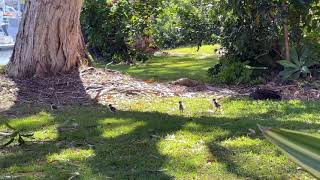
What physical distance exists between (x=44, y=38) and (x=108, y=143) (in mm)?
4369

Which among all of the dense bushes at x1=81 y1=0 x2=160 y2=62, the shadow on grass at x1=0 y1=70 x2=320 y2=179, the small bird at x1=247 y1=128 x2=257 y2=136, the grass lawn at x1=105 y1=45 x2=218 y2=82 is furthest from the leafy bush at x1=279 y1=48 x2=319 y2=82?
the small bird at x1=247 y1=128 x2=257 y2=136

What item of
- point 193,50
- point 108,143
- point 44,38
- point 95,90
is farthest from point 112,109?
point 193,50

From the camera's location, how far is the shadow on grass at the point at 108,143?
14.3 ft

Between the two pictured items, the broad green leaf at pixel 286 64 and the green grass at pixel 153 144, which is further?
the broad green leaf at pixel 286 64

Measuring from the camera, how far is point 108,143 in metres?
5.25

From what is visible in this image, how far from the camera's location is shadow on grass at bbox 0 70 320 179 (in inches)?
171

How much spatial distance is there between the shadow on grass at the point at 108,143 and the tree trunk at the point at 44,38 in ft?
6.32

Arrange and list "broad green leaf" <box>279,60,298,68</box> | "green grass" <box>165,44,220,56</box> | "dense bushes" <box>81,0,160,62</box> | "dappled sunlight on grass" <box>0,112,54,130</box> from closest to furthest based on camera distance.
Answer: "dappled sunlight on grass" <box>0,112,54,130</box> → "broad green leaf" <box>279,60,298,68</box> → "dense bushes" <box>81,0,160,62</box> → "green grass" <box>165,44,220,56</box>

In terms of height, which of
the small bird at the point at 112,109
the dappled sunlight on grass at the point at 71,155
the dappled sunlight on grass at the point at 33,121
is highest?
the dappled sunlight on grass at the point at 71,155

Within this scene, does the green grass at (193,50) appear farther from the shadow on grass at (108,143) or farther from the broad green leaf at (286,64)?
the shadow on grass at (108,143)

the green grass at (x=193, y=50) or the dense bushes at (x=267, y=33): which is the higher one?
the dense bushes at (x=267, y=33)

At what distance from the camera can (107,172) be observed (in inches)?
169

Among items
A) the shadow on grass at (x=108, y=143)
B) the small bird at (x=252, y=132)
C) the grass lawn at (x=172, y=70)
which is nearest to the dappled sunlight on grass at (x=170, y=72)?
the grass lawn at (x=172, y=70)

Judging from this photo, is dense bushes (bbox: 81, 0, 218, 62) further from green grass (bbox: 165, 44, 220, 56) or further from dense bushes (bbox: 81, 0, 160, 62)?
green grass (bbox: 165, 44, 220, 56)
